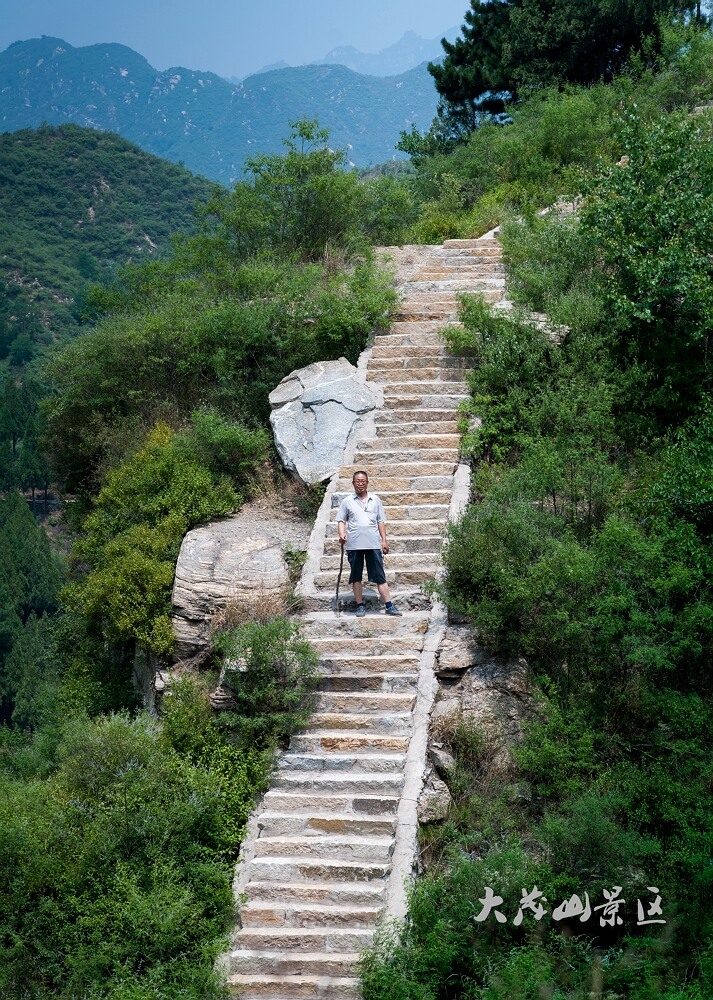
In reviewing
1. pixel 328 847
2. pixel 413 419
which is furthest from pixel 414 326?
pixel 328 847

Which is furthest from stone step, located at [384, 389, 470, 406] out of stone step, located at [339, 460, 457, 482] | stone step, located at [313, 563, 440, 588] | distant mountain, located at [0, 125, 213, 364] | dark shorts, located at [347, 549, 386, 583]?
distant mountain, located at [0, 125, 213, 364]

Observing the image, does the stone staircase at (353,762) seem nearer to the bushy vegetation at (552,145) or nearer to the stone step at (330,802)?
the stone step at (330,802)

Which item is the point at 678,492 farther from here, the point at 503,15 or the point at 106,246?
the point at 106,246

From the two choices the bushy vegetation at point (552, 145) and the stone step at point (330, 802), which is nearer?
the stone step at point (330, 802)

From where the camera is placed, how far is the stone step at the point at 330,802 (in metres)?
8.84

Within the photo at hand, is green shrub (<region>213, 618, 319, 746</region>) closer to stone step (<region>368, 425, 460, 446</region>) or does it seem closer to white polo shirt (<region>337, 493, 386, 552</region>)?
white polo shirt (<region>337, 493, 386, 552</region>)

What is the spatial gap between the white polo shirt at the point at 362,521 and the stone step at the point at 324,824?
2.58 m

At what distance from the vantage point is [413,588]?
35.8ft

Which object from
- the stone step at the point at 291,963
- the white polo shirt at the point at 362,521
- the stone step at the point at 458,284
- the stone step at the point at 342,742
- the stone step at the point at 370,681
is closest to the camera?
the stone step at the point at 291,963

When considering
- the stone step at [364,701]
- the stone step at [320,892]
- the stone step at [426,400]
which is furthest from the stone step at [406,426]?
the stone step at [320,892]

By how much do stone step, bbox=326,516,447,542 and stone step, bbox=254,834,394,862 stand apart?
374cm

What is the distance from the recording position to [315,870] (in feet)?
27.9

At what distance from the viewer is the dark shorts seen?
1048cm

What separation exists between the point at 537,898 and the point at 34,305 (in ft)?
246
